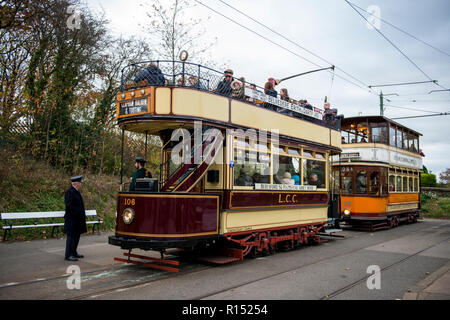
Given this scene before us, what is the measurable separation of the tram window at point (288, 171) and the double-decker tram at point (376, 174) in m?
4.10

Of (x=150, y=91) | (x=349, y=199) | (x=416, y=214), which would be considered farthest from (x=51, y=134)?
(x=416, y=214)

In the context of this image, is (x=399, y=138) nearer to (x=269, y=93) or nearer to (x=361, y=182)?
(x=361, y=182)

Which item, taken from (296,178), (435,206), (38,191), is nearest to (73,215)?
(38,191)

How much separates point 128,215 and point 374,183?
12076 millimetres

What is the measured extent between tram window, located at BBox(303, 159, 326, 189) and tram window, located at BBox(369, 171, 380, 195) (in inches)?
209

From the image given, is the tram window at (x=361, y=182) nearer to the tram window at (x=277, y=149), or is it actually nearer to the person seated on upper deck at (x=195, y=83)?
the tram window at (x=277, y=149)

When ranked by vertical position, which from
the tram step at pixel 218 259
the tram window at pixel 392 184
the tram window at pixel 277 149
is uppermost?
the tram window at pixel 277 149

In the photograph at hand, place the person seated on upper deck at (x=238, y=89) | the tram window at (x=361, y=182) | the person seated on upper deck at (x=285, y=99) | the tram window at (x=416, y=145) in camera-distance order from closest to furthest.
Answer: the person seated on upper deck at (x=238, y=89) → the person seated on upper deck at (x=285, y=99) → the tram window at (x=361, y=182) → the tram window at (x=416, y=145)

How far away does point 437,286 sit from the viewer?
605 centimetres

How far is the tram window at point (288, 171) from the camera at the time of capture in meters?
9.10

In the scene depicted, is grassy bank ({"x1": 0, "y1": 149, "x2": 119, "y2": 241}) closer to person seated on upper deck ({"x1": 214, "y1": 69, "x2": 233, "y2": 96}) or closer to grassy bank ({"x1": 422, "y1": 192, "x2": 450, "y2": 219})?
person seated on upper deck ({"x1": 214, "y1": 69, "x2": 233, "y2": 96})

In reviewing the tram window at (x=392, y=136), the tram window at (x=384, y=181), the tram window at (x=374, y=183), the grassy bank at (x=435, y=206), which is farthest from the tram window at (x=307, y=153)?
the grassy bank at (x=435, y=206)
